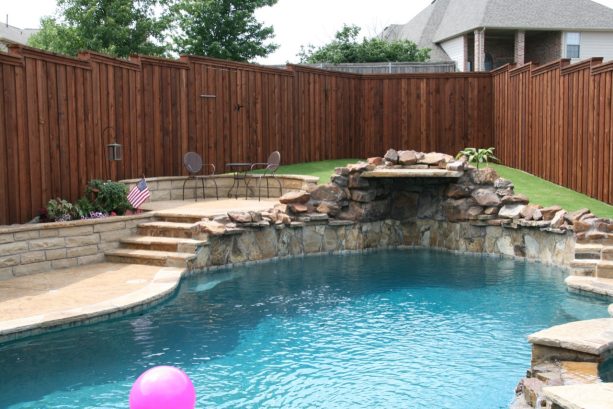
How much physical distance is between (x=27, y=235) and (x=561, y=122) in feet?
30.8

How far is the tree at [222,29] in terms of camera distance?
2525 cm

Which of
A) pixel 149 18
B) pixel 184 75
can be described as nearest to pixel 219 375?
pixel 184 75

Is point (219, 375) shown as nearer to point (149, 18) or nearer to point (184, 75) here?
point (184, 75)

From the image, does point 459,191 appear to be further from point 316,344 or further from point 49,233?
point 49,233

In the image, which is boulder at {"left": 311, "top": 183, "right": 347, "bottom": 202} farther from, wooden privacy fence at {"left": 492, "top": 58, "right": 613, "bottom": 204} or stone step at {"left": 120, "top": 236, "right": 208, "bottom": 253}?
wooden privacy fence at {"left": 492, "top": 58, "right": 613, "bottom": 204}

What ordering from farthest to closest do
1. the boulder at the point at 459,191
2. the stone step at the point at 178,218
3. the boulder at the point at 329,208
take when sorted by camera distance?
the boulder at the point at 459,191 → the boulder at the point at 329,208 → the stone step at the point at 178,218

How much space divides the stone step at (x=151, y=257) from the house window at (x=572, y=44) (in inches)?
849

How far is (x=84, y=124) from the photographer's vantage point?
442 inches

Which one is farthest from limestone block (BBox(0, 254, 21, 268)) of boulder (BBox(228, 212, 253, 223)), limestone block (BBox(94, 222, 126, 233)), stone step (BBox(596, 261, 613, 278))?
stone step (BBox(596, 261, 613, 278))

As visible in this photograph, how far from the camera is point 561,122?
13.3 metres

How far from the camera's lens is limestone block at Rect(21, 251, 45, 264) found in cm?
918

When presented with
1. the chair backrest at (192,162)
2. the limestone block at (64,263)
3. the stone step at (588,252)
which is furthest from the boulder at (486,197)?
the limestone block at (64,263)

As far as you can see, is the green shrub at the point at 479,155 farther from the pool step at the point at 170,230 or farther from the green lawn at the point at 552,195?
the pool step at the point at 170,230

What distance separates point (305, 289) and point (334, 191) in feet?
11.6
